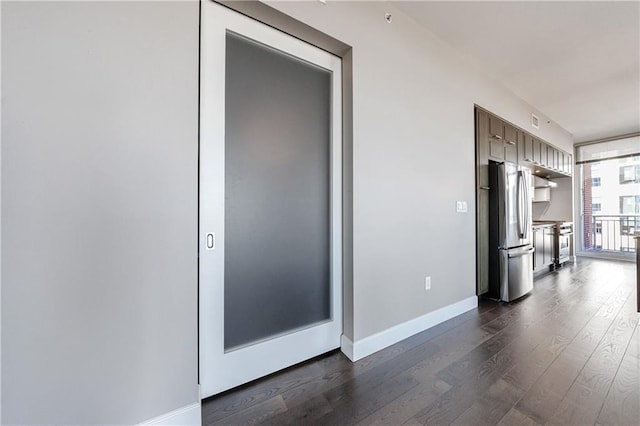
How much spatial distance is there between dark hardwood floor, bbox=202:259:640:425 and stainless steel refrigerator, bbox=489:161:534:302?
63cm

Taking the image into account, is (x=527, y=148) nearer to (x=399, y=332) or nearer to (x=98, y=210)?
(x=399, y=332)

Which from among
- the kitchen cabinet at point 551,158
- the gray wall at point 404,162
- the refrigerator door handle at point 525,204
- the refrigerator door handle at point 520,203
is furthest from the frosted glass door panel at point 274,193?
the kitchen cabinet at point 551,158

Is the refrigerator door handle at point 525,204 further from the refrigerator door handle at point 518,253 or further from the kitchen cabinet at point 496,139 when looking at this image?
the kitchen cabinet at point 496,139

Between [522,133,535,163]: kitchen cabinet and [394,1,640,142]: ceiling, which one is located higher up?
[394,1,640,142]: ceiling

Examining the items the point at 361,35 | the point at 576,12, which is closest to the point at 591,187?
the point at 576,12

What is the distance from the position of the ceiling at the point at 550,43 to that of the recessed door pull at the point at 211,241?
7.84 feet

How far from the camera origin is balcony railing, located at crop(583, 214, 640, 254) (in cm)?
566

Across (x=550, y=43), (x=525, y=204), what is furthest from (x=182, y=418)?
(x=550, y=43)

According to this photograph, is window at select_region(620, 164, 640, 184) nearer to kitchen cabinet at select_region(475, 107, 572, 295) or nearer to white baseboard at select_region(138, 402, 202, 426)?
kitchen cabinet at select_region(475, 107, 572, 295)

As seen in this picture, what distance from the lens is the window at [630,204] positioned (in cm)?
550

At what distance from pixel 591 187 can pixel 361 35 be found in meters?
7.47

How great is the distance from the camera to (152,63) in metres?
1.22

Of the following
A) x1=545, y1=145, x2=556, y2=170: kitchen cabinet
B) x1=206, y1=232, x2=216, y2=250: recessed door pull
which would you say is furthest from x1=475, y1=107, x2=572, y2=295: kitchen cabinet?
x1=206, y1=232, x2=216, y2=250: recessed door pull

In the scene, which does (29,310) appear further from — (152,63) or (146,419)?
(152,63)
